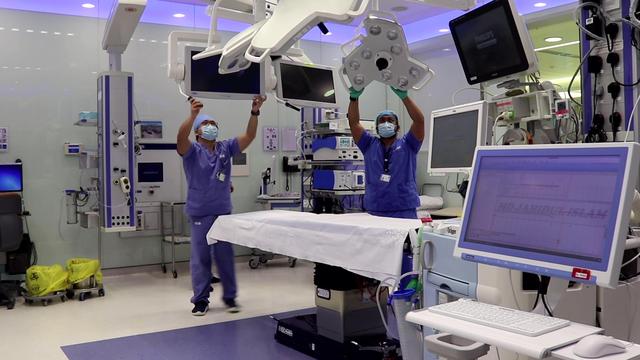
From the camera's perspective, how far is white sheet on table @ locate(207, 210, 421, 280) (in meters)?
3.00

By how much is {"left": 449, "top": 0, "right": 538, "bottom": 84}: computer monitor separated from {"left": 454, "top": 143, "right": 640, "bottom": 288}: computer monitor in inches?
46.9

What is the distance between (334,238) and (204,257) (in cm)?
209

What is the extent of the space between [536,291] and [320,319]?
7.02 ft

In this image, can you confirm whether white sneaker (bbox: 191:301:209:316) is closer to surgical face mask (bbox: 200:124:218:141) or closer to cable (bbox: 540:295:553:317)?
surgical face mask (bbox: 200:124:218:141)

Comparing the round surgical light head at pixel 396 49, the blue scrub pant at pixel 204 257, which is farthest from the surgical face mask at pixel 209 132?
the round surgical light head at pixel 396 49

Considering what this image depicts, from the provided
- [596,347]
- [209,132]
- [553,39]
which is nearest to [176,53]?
[209,132]

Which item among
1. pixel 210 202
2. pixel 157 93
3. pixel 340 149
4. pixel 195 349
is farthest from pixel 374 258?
pixel 157 93

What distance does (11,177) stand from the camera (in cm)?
626

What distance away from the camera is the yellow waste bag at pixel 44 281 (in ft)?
18.6

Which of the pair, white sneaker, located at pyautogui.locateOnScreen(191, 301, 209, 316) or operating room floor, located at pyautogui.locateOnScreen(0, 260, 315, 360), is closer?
operating room floor, located at pyautogui.locateOnScreen(0, 260, 315, 360)

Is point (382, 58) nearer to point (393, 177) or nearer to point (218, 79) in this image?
point (218, 79)

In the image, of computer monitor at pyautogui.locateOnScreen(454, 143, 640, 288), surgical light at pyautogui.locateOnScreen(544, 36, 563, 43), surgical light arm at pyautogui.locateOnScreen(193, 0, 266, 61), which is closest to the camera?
computer monitor at pyautogui.locateOnScreen(454, 143, 640, 288)

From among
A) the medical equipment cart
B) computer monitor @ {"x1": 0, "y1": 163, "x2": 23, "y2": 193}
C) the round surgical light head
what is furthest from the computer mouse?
computer monitor @ {"x1": 0, "y1": 163, "x2": 23, "y2": 193}

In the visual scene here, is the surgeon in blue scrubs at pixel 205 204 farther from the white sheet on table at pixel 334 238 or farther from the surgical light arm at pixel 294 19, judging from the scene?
the surgical light arm at pixel 294 19
